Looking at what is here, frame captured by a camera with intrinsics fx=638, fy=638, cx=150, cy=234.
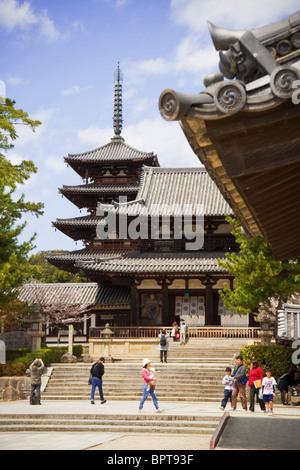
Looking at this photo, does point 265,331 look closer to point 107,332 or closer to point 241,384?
point 241,384

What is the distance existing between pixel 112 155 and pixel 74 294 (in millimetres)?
11407

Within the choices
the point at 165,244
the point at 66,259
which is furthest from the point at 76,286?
the point at 165,244

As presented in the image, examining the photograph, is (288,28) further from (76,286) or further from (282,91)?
(76,286)

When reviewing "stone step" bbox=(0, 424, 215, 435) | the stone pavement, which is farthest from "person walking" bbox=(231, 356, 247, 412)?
"stone step" bbox=(0, 424, 215, 435)

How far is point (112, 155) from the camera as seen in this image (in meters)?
47.7

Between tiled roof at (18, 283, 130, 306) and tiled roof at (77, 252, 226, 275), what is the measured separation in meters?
2.89

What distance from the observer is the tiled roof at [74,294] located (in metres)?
40.9

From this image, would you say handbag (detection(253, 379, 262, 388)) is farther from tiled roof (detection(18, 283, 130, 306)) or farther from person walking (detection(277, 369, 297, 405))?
tiled roof (detection(18, 283, 130, 306))

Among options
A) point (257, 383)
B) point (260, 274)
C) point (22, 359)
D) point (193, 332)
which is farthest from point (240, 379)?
point (193, 332)

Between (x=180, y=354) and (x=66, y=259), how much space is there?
12.8 meters

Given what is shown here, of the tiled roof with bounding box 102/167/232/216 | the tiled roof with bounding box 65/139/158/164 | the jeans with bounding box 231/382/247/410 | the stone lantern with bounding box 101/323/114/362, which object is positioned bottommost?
the jeans with bounding box 231/382/247/410

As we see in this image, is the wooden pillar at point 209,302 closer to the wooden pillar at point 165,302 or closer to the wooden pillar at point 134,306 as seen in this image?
the wooden pillar at point 165,302

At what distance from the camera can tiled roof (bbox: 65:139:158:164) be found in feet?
153

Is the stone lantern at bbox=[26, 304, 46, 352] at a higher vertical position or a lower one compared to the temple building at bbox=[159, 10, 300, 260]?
lower
